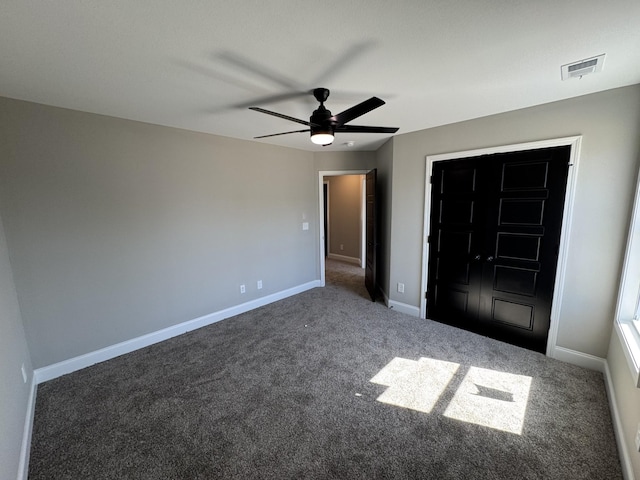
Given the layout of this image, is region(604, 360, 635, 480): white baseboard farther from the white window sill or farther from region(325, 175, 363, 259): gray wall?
region(325, 175, 363, 259): gray wall

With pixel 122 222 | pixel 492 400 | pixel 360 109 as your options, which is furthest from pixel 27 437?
pixel 492 400

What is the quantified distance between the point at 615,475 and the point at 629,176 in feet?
6.94

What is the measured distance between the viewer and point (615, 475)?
151cm

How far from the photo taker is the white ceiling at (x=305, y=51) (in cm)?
123

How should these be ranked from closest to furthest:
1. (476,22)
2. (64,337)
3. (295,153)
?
(476,22)
(64,337)
(295,153)

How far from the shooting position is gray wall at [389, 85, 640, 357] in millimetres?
A: 2141

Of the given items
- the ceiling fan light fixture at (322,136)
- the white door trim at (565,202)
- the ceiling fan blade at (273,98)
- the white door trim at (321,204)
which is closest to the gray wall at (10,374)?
the ceiling fan blade at (273,98)

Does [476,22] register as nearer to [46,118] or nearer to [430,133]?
[430,133]

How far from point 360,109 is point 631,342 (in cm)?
250

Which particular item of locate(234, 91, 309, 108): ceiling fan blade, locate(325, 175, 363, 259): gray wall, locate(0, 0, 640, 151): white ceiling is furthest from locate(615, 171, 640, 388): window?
locate(325, 175, 363, 259): gray wall

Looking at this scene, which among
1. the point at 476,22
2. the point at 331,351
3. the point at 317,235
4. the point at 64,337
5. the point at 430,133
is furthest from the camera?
the point at 317,235

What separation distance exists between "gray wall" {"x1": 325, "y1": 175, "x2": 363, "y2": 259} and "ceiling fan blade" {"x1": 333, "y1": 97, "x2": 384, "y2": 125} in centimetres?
439

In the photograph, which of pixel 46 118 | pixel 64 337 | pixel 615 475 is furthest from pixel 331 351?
pixel 46 118

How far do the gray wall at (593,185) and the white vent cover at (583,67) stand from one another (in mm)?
588
